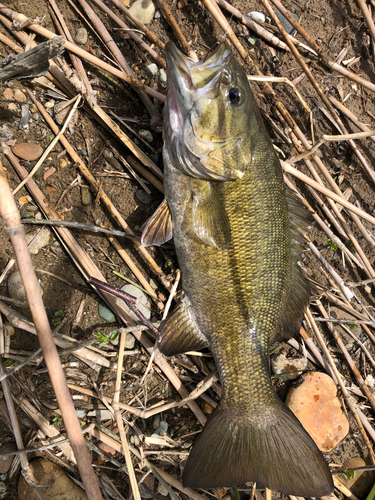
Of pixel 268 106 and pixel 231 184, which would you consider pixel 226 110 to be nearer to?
pixel 231 184

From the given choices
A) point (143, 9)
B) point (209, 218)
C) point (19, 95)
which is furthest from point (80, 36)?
point (209, 218)

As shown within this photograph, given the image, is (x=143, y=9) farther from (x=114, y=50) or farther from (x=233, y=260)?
(x=233, y=260)

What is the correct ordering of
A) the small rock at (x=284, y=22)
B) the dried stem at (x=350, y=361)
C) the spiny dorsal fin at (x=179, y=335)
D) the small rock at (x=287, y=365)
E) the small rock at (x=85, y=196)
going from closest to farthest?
the spiny dorsal fin at (x=179, y=335) < the small rock at (x=85, y=196) < the small rock at (x=287, y=365) < the dried stem at (x=350, y=361) < the small rock at (x=284, y=22)

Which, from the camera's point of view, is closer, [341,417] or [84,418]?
[84,418]

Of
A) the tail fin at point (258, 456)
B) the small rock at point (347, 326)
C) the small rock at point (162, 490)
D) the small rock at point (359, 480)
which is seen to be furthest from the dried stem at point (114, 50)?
the small rock at point (359, 480)

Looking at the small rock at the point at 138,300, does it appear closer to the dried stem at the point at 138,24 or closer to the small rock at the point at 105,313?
the small rock at the point at 105,313

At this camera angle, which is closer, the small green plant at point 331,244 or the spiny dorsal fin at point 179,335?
the spiny dorsal fin at point 179,335

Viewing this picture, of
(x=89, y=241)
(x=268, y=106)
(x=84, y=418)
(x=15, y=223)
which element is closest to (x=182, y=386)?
(x=84, y=418)
